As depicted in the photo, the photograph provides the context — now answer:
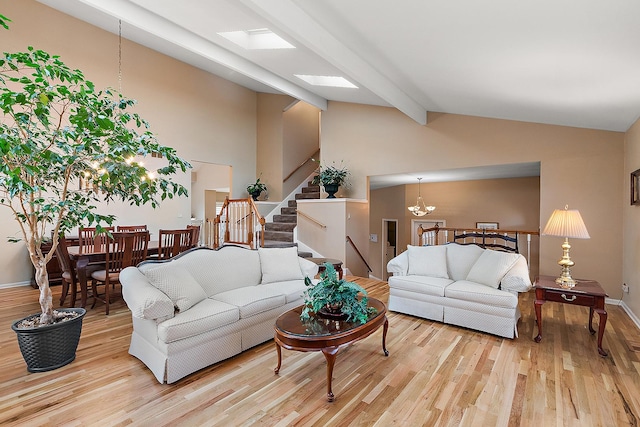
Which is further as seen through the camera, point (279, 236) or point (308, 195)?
point (308, 195)

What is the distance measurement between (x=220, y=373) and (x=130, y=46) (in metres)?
6.77

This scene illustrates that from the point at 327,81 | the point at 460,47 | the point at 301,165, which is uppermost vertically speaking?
the point at 327,81

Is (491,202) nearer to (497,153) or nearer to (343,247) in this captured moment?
(497,153)

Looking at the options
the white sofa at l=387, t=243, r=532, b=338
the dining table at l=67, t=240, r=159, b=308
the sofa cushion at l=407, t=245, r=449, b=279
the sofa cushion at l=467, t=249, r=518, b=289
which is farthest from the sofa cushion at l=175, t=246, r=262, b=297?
the sofa cushion at l=467, t=249, r=518, b=289

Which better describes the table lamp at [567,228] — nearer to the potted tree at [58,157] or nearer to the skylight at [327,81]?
the skylight at [327,81]

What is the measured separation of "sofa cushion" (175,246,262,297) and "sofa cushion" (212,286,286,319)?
0.13 m

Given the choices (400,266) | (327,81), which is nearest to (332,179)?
(327,81)

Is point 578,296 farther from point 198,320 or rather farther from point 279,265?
point 198,320

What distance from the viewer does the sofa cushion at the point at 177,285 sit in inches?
107

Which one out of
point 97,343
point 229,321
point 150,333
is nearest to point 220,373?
point 229,321

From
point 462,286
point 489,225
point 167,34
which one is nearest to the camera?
point 462,286

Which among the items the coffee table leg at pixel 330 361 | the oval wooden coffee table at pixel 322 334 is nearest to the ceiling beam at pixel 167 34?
the oval wooden coffee table at pixel 322 334

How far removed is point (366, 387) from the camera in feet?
7.87

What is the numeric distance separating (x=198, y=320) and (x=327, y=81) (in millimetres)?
4418
